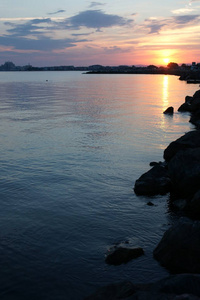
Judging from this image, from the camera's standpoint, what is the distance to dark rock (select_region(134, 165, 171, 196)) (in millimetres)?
18125

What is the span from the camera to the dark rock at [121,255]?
11502 mm

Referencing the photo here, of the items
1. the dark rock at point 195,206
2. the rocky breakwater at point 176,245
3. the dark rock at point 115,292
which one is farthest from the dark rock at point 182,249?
the dark rock at point 195,206

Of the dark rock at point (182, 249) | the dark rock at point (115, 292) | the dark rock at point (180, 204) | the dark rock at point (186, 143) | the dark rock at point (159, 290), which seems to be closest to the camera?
the dark rock at point (159, 290)

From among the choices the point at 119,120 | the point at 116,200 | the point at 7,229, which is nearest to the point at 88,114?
the point at 119,120

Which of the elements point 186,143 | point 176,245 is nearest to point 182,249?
point 176,245

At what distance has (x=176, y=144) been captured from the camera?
856 inches

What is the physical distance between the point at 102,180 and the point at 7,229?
775 centimetres

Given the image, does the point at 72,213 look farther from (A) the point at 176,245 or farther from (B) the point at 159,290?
(B) the point at 159,290

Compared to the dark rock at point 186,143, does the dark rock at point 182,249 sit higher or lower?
lower

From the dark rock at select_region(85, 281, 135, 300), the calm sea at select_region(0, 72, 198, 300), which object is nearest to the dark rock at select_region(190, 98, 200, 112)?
the calm sea at select_region(0, 72, 198, 300)

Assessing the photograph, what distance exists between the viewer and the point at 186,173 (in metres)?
17.1

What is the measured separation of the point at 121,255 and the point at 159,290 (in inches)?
131

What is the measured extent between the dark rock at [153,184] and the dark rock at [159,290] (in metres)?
9.34

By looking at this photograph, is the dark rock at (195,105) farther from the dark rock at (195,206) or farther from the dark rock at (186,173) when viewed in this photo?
the dark rock at (195,206)
